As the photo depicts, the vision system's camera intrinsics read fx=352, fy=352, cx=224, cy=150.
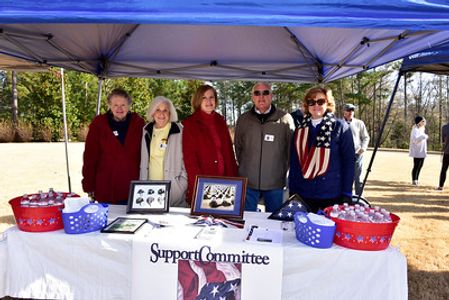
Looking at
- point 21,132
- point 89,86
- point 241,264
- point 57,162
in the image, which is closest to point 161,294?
point 241,264

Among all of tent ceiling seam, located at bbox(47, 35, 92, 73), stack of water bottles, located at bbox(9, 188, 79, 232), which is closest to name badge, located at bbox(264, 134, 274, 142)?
stack of water bottles, located at bbox(9, 188, 79, 232)

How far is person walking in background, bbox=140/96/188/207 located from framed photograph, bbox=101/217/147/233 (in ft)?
1.55

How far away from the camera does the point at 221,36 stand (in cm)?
328

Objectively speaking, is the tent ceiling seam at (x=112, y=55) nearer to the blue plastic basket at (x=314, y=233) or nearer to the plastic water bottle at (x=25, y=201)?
the plastic water bottle at (x=25, y=201)

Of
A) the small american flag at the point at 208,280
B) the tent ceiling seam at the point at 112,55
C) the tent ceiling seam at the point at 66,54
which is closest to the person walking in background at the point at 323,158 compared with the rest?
the small american flag at the point at 208,280

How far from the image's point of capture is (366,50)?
2646mm

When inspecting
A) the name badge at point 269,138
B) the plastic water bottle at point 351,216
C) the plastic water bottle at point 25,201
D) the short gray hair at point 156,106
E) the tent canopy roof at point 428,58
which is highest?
the tent canopy roof at point 428,58

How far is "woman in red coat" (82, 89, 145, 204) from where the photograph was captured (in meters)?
2.42

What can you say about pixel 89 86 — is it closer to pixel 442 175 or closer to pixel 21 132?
pixel 21 132

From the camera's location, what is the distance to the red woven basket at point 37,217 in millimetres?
1692

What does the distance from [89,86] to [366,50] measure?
25138 mm

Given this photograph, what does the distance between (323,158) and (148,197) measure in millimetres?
1079

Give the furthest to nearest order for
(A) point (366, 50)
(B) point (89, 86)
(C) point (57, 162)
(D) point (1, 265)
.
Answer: (B) point (89, 86), (C) point (57, 162), (A) point (366, 50), (D) point (1, 265)

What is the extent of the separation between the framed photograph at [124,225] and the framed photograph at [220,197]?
0.32 m
